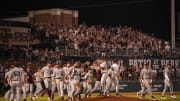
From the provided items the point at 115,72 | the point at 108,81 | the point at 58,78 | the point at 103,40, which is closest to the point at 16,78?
the point at 58,78

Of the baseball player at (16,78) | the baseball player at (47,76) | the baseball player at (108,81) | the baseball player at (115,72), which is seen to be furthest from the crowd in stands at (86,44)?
the baseball player at (16,78)

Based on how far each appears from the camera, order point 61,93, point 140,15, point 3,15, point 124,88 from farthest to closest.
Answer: point 140,15 → point 3,15 → point 124,88 → point 61,93

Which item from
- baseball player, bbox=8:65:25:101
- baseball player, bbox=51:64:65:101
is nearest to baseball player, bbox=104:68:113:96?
baseball player, bbox=51:64:65:101

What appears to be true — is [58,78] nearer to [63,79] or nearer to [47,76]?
[63,79]

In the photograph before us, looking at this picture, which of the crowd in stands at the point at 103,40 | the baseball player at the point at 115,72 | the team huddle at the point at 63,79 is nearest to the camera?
the team huddle at the point at 63,79

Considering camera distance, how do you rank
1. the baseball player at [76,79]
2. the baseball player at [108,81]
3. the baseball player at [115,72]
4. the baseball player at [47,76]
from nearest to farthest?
the baseball player at [76,79] → the baseball player at [47,76] → the baseball player at [108,81] → the baseball player at [115,72]

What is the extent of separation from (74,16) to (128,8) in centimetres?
665

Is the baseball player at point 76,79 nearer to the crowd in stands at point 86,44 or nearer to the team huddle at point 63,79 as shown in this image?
the team huddle at point 63,79

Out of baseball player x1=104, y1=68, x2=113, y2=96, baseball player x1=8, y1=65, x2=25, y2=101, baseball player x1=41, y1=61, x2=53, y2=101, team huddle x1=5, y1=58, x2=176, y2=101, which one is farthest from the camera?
baseball player x1=104, y1=68, x2=113, y2=96

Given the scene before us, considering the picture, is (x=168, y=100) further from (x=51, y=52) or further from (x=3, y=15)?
(x=3, y=15)

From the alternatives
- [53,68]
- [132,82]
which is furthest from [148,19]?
[53,68]

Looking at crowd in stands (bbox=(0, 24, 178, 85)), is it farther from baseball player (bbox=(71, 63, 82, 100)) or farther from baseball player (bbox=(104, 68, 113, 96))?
baseball player (bbox=(71, 63, 82, 100))

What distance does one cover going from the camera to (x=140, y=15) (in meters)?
47.9

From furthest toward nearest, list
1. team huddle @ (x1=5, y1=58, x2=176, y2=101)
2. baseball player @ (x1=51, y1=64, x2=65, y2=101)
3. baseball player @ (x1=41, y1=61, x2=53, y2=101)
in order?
baseball player @ (x1=51, y1=64, x2=65, y2=101)
baseball player @ (x1=41, y1=61, x2=53, y2=101)
team huddle @ (x1=5, y1=58, x2=176, y2=101)
